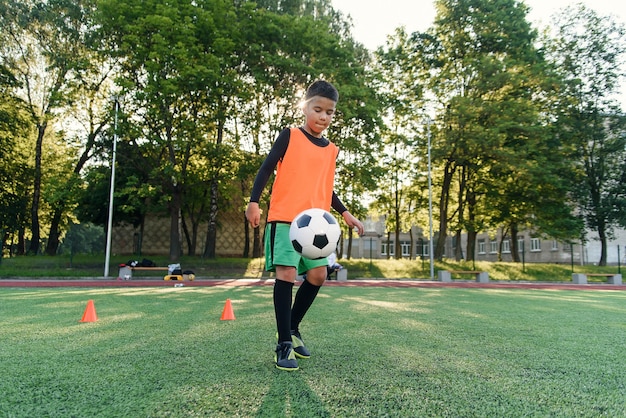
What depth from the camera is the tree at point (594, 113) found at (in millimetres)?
25672

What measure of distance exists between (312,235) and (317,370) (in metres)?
0.90

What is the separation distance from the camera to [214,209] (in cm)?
2338

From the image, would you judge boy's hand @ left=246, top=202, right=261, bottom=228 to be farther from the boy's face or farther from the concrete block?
the concrete block

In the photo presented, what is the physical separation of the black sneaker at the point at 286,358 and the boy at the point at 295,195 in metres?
0.18

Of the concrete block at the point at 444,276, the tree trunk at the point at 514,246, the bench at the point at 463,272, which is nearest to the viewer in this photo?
the bench at the point at 463,272

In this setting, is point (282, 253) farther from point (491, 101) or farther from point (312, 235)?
point (491, 101)

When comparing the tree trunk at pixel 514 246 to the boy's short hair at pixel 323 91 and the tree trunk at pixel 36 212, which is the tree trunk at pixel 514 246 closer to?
the boy's short hair at pixel 323 91

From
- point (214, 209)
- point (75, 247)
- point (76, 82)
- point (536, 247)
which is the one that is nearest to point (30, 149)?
point (76, 82)

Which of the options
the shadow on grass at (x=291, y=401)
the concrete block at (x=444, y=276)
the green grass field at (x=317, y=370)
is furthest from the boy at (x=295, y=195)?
the concrete block at (x=444, y=276)

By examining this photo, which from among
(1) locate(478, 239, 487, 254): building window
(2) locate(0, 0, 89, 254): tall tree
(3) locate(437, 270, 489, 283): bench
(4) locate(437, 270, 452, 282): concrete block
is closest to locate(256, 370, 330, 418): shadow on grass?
(3) locate(437, 270, 489, 283): bench

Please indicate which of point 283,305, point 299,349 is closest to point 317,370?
point 299,349

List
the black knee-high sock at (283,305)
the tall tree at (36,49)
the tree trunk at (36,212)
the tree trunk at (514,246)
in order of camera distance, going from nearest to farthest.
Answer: the black knee-high sock at (283,305) < the tall tree at (36,49) < the tree trunk at (36,212) < the tree trunk at (514,246)

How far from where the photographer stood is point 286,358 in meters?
2.72

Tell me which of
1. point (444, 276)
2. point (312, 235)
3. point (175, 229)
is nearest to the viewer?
point (312, 235)
